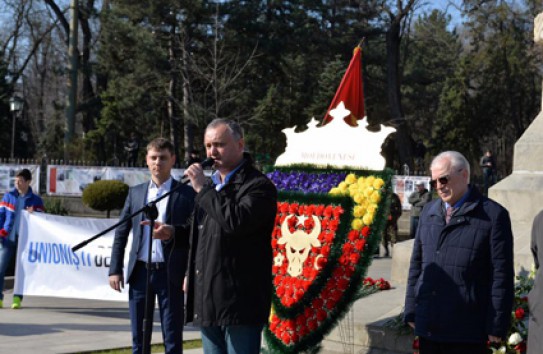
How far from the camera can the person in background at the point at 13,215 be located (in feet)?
34.9

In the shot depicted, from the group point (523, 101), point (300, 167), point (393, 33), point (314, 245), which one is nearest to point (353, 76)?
point (300, 167)

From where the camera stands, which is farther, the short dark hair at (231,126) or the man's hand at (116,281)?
the man's hand at (116,281)

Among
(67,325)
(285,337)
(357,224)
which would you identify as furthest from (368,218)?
(67,325)

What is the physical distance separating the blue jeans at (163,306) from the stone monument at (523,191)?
341 centimetres

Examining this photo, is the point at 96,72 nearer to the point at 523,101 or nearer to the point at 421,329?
the point at 523,101

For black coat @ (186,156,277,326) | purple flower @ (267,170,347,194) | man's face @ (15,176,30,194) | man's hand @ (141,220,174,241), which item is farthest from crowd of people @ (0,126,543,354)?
man's face @ (15,176,30,194)

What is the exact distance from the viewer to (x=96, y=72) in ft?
144

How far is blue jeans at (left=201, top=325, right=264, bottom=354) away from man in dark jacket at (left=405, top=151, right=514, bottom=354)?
90 centimetres

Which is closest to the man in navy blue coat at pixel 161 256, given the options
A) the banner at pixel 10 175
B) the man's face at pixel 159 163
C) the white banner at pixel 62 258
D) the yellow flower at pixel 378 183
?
the man's face at pixel 159 163

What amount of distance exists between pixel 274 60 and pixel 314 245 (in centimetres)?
3319

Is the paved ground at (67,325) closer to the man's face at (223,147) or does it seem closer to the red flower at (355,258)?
the red flower at (355,258)

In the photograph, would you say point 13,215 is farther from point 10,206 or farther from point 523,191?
point 523,191

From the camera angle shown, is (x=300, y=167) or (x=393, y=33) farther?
(x=393, y=33)

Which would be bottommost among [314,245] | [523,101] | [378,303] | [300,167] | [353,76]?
[378,303]
